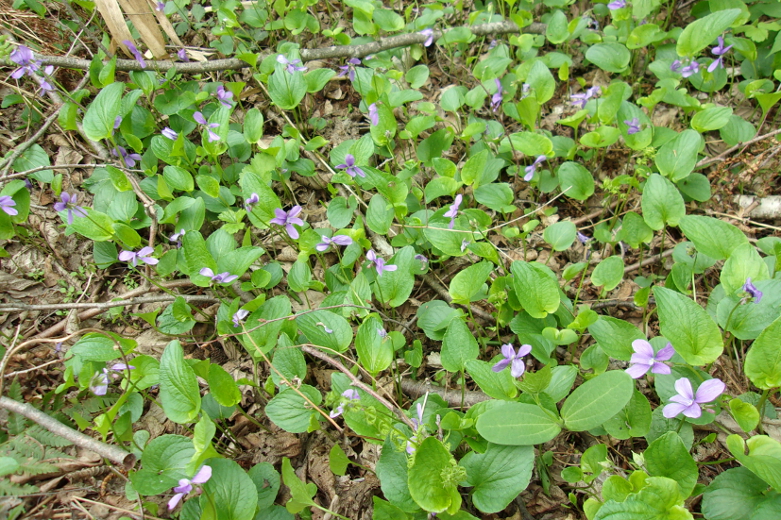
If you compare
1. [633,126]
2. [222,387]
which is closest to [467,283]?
[222,387]

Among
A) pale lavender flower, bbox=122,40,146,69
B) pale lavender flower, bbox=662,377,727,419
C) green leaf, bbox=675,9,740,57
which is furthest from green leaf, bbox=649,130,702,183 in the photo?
pale lavender flower, bbox=122,40,146,69

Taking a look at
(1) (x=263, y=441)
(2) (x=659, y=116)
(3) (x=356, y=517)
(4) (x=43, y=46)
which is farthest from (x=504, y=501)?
(4) (x=43, y=46)

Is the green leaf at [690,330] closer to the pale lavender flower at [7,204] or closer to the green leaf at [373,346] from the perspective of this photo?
the green leaf at [373,346]

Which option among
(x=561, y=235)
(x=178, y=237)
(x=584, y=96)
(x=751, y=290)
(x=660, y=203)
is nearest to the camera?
(x=751, y=290)

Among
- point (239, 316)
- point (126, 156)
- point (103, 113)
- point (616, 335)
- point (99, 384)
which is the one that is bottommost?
point (616, 335)

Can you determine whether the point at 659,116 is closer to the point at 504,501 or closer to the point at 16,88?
the point at 504,501

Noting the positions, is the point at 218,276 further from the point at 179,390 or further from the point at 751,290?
the point at 751,290
